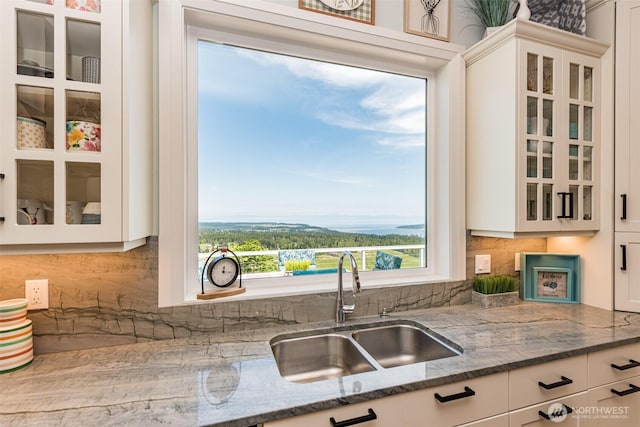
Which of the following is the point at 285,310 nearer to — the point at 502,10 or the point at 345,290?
the point at 345,290

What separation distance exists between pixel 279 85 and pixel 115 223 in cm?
101

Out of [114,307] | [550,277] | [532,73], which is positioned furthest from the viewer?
[550,277]

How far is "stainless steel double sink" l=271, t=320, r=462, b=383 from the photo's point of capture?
1.37 meters

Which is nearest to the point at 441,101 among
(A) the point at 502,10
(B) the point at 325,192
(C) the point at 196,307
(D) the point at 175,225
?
(A) the point at 502,10

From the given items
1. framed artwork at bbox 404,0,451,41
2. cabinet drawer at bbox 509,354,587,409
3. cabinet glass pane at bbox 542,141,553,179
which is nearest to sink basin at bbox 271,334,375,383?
cabinet drawer at bbox 509,354,587,409

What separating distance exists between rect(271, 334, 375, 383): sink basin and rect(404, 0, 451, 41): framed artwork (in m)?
1.56

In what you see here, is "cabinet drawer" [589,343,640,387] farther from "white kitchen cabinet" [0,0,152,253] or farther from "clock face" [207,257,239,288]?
"white kitchen cabinet" [0,0,152,253]

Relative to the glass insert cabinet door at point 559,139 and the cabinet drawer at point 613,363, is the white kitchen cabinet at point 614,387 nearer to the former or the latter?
the cabinet drawer at point 613,363

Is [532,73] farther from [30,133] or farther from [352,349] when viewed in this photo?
[30,133]

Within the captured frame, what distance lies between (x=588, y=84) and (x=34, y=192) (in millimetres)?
2398

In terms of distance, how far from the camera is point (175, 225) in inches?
53.1

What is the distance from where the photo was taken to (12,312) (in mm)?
1102

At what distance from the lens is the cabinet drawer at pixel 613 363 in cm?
128

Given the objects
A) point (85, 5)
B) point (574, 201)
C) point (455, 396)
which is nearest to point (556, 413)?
point (455, 396)
